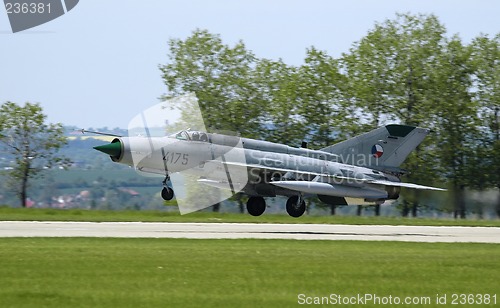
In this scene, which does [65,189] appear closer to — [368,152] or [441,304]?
[368,152]

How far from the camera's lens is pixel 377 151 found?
35.1 meters

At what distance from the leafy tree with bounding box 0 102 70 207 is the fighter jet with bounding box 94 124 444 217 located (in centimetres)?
2129

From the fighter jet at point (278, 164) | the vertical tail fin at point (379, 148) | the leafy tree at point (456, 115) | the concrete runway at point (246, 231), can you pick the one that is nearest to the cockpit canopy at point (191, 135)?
the fighter jet at point (278, 164)

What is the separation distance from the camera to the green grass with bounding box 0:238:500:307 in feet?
46.9

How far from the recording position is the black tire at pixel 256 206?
116 ft

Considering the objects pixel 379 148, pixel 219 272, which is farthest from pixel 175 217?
pixel 219 272

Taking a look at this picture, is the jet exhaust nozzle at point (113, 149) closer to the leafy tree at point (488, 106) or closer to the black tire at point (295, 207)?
the black tire at point (295, 207)

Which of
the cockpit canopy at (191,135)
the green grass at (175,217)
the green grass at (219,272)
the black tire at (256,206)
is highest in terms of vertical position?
the cockpit canopy at (191,135)

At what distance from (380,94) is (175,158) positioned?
94.1 ft

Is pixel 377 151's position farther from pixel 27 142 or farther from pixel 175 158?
pixel 27 142

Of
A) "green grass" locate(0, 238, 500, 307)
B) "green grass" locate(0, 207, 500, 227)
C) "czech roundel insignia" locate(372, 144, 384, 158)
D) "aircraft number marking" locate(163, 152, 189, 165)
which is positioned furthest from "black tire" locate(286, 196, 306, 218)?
"green grass" locate(0, 238, 500, 307)

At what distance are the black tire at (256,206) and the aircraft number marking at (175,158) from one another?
16.4 feet

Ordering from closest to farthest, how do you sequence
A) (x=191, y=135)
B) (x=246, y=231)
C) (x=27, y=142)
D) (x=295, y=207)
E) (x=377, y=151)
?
(x=246, y=231) < (x=191, y=135) < (x=295, y=207) < (x=377, y=151) < (x=27, y=142)

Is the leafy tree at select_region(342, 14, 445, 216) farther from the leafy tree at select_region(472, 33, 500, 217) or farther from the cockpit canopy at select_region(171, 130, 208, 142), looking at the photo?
the cockpit canopy at select_region(171, 130, 208, 142)
